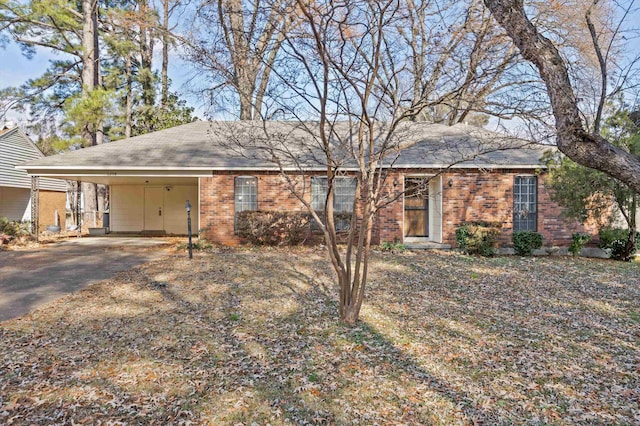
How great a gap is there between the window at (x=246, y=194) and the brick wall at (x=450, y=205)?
0.19 meters

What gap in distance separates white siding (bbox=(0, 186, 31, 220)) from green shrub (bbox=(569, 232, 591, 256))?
21.3m

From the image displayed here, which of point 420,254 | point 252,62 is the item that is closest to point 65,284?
point 252,62

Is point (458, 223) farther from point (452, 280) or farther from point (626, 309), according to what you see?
point (626, 309)

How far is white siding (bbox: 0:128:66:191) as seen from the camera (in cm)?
1599

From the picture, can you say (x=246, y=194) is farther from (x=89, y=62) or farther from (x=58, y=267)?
(x=89, y=62)

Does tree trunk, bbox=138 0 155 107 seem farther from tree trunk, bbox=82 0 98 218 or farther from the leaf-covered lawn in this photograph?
the leaf-covered lawn

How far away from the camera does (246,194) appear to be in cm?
1200

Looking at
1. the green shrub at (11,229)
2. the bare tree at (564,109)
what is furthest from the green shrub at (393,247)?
the green shrub at (11,229)

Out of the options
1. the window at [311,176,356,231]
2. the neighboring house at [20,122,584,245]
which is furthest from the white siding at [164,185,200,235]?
the window at [311,176,356,231]

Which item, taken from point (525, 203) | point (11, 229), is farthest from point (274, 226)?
point (11, 229)

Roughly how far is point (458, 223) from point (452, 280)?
4524mm

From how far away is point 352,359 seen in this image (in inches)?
157

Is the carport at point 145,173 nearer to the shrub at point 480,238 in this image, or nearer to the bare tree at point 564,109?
the shrub at point 480,238

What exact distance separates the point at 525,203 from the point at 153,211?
13855mm
